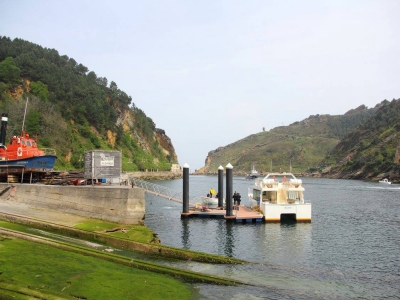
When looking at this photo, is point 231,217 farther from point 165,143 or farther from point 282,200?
point 165,143

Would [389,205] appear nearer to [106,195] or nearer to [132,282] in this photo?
[106,195]

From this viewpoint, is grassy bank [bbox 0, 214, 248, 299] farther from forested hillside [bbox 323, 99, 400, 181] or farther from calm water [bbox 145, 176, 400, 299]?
forested hillside [bbox 323, 99, 400, 181]

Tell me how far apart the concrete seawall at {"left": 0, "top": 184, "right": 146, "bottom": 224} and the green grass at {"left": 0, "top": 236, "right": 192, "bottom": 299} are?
8.92 m

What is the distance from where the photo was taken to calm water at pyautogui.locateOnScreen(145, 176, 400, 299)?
17.3m

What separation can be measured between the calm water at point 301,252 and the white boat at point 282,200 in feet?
5.70

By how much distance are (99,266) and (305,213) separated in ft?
90.0

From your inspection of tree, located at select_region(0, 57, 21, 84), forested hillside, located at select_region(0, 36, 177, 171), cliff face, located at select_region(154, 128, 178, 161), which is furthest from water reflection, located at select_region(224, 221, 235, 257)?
cliff face, located at select_region(154, 128, 178, 161)

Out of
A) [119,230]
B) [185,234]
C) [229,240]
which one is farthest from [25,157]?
[229,240]

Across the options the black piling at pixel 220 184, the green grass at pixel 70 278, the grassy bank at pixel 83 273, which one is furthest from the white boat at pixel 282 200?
the green grass at pixel 70 278

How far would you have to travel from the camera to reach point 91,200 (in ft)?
87.0

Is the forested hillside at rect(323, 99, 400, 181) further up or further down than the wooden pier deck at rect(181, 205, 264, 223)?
further up

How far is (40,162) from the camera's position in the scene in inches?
1382

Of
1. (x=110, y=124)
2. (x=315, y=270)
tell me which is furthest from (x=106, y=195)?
(x=110, y=124)

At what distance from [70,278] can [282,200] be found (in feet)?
97.1
